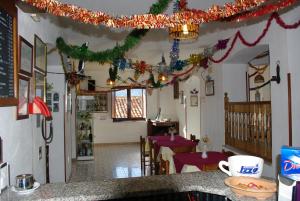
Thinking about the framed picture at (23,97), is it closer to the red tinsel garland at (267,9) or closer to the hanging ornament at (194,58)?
the red tinsel garland at (267,9)

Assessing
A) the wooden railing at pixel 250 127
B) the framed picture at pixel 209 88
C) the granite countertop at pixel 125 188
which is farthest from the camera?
the framed picture at pixel 209 88

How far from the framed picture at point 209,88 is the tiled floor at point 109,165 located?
7.13 ft

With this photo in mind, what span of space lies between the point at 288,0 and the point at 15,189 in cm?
205

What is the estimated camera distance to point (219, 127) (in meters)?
5.03

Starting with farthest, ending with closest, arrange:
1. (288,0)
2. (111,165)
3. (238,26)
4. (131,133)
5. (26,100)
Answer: (131,133) < (111,165) < (238,26) < (26,100) < (288,0)

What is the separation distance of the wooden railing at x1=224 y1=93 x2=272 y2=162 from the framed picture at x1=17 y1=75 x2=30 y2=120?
9.18 ft

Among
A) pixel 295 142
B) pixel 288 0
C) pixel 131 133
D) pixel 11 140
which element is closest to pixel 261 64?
pixel 295 142

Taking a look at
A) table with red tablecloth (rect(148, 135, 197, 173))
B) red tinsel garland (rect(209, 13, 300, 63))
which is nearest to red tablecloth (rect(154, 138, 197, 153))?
table with red tablecloth (rect(148, 135, 197, 173))

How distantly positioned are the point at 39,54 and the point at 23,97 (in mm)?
806

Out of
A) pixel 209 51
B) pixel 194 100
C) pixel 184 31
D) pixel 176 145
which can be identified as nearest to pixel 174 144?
pixel 176 145

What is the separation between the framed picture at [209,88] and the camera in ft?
17.3

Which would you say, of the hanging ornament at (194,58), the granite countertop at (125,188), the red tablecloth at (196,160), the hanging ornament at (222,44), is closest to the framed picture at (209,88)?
the hanging ornament at (194,58)

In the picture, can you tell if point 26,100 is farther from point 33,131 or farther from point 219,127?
point 219,127

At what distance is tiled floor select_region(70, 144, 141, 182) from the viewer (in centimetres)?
571
